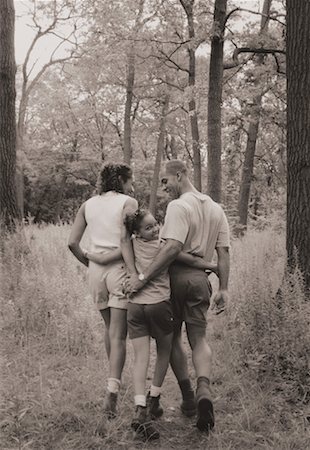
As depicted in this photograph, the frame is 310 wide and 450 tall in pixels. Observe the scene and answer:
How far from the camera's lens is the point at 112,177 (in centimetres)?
478

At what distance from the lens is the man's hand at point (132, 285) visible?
428cm

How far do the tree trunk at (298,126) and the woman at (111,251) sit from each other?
95.1 inches

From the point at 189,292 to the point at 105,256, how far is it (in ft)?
2.63

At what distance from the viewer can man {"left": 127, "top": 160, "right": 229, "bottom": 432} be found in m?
4.29

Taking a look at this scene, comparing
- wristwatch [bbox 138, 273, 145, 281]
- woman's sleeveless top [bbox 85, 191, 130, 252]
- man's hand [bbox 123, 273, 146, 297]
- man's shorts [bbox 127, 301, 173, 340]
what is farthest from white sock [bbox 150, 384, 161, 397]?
woman's sleeveless top [bbox 85, 191, 130, 252]

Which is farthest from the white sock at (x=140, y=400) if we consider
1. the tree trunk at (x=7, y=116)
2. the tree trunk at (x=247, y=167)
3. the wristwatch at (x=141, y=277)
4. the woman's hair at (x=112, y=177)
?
the tree trunk at (x=247, y=167)

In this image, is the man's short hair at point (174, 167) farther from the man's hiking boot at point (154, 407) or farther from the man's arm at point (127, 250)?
the man's hiking boot at point (154, 407)

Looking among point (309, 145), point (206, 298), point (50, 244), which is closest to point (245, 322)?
point (206, 298)

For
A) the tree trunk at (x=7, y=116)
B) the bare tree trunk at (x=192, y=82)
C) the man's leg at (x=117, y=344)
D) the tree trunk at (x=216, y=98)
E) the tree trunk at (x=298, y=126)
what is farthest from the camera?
the bare tree trunk at (x=192, y=82)

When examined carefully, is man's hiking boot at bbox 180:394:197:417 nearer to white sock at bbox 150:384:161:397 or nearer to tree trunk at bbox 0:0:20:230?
white sock at bbox 150:384:161:397

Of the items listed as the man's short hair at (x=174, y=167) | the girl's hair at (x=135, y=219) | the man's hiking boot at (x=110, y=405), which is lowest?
the man's hiking boot at (x=110, y=405)

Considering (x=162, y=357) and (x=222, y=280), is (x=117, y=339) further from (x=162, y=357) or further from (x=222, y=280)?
(x=222, y=280)

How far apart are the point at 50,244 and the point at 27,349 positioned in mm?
5565

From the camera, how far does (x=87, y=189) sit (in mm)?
40250
